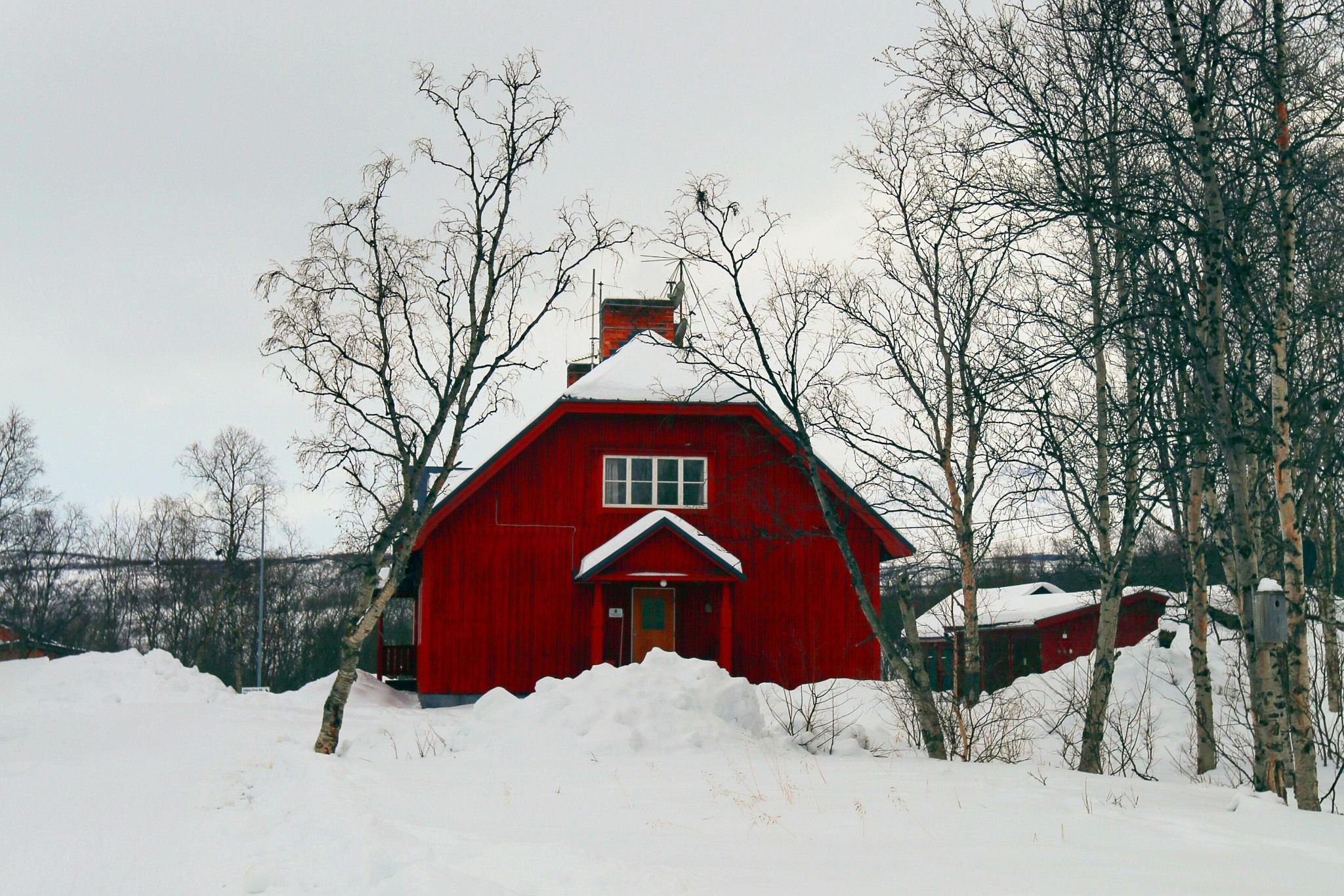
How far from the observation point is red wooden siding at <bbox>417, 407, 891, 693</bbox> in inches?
797

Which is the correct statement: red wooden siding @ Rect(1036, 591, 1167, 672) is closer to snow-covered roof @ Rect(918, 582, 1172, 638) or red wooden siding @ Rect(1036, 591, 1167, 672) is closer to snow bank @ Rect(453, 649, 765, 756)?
snow-covered roof @ Rect(918, 582, 1172, 638)

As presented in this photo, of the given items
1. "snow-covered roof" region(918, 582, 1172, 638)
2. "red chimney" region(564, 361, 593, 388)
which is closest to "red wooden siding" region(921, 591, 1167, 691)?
"snow-covered roof" region(918, 582, 1172, 638)

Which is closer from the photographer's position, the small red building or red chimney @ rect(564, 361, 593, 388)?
red chimney @ rect(564, 361, 593, 388)

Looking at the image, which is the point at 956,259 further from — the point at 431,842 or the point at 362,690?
the point at 362,690

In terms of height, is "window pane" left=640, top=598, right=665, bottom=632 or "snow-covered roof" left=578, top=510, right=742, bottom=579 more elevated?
"snow-covered roof" left=578, top=510, right=742, bottom=579

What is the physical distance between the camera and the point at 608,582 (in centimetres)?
2073

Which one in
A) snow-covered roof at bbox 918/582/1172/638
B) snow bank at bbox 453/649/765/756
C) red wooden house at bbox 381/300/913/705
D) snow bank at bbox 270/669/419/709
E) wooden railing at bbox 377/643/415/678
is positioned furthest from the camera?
snow-covered roof at bbox 918/582/1172/638

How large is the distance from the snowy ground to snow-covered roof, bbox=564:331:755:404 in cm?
757

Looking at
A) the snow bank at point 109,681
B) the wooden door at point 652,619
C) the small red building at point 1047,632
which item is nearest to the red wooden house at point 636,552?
the wooden door at point 652,619

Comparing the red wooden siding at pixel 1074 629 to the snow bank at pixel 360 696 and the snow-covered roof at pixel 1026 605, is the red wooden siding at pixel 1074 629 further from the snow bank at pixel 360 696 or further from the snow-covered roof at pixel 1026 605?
the snow bank at pixel 360 696

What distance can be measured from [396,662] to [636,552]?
9.78m

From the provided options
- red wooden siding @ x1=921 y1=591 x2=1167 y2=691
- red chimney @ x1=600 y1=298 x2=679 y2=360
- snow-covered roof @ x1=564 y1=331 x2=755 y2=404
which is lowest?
red wooden siding @ x1=921 y1=591 x2=1167 y2=691

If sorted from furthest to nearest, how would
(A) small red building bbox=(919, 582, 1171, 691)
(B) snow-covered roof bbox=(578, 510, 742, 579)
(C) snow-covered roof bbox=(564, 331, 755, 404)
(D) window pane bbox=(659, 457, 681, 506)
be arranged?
(A) small red building bbox=(919, 582, 1171, 691) < (D) window pane bbox=(659, 457, 681, 506) < (C) snow-covered roof bbox=(564, 331, 755, 404) < (B) snow-covered roof bbox=(578, 510, 742, 579)

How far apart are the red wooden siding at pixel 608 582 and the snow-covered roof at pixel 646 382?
421mm
